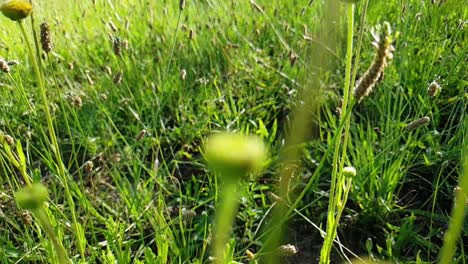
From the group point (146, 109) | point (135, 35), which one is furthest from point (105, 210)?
point (135, 35)

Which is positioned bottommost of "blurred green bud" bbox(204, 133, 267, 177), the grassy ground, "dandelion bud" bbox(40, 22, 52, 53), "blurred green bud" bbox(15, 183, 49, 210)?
the grassy ground

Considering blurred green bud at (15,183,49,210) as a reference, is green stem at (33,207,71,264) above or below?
below

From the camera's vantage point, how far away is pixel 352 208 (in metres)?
1.58

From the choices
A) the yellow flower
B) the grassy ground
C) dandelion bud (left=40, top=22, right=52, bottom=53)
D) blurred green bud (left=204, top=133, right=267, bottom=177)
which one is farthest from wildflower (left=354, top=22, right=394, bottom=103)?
dandelion bud (left=40, top=22, right=52, bottom=53)

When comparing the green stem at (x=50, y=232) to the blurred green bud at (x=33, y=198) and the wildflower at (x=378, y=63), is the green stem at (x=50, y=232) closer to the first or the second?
the blurred green bud at (x=33, y=198)

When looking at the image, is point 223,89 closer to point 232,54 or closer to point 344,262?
point 232,54

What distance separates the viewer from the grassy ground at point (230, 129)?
1.44m

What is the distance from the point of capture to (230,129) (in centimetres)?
191

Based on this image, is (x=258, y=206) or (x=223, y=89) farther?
(x=223, y=89)

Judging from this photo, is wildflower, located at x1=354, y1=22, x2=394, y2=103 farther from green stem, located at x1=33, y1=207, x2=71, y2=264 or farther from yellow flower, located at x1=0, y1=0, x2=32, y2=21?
yellow flower, located at x1=0, y1=0, x2=32, y2=21

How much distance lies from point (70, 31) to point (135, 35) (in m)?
0.39

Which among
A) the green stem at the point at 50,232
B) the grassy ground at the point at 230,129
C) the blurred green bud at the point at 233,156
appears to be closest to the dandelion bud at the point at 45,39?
the grassy ground at the point at 230,129

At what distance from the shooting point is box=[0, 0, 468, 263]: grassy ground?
144cm

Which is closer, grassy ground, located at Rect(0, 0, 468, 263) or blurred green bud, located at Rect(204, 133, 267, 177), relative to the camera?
blurred green bud, located at Rect(204, 133, 267, 177)
